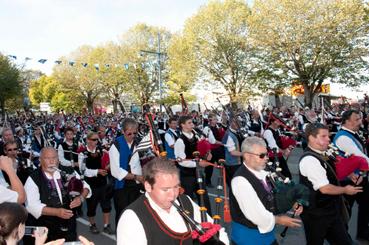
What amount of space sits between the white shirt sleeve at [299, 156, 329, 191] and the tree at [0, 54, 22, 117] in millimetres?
40331

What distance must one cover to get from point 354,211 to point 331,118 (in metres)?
9.36

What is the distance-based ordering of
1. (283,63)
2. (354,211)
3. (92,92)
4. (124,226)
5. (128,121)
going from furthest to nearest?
(92,92) < (283,63) < (354,211) < (128,121) < (124,226)

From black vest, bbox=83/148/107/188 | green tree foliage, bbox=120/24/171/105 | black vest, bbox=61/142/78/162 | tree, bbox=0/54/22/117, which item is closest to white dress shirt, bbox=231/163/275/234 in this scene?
black vest, bbox=83/148/107/188

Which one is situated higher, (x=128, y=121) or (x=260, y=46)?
(x=260, y=46)

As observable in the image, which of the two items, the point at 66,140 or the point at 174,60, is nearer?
the point at 66,140

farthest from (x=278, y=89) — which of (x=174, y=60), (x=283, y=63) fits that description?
(x=174, y=60)

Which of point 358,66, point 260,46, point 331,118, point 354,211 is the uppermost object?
point 260,46

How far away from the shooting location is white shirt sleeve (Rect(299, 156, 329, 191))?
421 cm

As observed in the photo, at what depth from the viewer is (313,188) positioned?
4289 millimetres

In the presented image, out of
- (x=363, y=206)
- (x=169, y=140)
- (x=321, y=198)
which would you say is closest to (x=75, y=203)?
(x=321, y=198)

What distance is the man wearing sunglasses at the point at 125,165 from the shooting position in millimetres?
6107

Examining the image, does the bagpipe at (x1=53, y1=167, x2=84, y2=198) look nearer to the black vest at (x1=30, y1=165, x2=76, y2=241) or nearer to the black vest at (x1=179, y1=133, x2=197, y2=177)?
the black vest at (x1=30, y1=165, x2=76, y2=241)

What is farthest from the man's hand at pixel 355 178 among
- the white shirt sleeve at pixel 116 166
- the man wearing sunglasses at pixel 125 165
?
the white shirt sleeve at pixel 116 166

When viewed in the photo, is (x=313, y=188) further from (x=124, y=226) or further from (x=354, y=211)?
(x=354, y=211)
